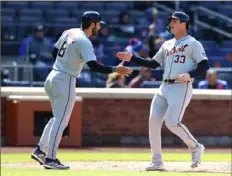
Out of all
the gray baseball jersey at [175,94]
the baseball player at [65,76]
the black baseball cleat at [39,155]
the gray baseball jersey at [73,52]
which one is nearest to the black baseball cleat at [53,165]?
the baseball player at [65,76]

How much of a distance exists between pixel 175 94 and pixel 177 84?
0.42 feet

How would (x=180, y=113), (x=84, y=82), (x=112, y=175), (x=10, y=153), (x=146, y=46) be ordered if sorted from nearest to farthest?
(x=112, y=175)
(x=180, y=113)
(x=10, y=153)
(x=84, y=82)
(x=146, y=46)

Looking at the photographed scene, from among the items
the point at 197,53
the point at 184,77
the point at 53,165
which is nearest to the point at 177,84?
the point at 184,77

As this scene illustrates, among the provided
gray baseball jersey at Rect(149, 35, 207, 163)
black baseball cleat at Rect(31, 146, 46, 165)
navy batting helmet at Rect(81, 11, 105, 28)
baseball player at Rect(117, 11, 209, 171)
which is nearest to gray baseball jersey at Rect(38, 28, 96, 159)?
navy batting helmet at Rect(81, 11, 105, 28)

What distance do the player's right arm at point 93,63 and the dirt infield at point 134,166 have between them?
1.25 m

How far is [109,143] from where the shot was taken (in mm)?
14086

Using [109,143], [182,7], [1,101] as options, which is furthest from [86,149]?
[182,7]

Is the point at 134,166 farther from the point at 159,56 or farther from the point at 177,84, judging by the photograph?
the point at 159,56

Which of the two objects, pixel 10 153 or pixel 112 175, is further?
pixel 10 153

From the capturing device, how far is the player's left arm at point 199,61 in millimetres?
9180

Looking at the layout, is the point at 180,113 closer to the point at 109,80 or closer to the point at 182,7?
the point at 109,80

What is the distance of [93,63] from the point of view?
8977 mm

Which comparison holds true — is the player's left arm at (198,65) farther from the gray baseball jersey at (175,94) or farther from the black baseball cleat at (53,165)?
the black baseball cleat at (53,165)

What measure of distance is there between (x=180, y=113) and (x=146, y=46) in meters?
8.97
